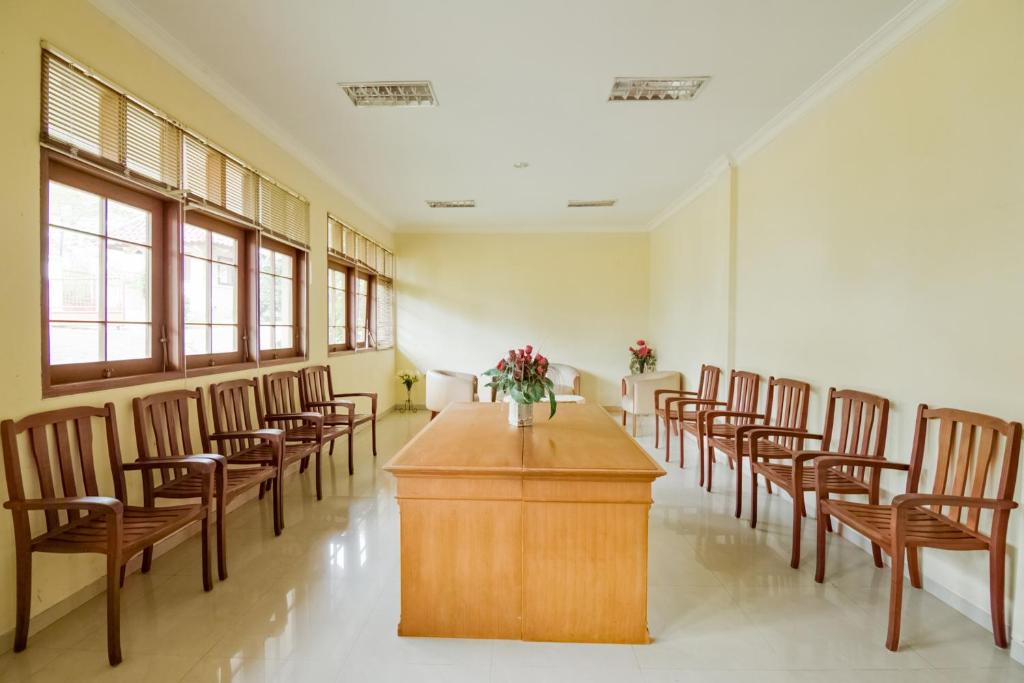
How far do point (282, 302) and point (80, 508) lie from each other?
2.95m

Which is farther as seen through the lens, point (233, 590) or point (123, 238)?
point (123, 238)

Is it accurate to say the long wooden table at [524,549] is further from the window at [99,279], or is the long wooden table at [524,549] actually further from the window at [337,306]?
the window at [337,306]

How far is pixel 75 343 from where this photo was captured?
2443 mm

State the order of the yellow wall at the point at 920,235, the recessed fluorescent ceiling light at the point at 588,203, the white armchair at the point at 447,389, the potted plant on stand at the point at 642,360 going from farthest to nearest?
the potted plant on stand at the point at 642,360, the white armchair at the point at 447,389, the recessed fluorescent ceiling light at the point at 588,203, the yellow wall at the point at 920,235

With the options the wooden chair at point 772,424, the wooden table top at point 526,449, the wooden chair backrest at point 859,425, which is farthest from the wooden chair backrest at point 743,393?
the wooden table top at point 526,449

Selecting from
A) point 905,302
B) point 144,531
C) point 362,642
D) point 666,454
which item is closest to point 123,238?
point 144,531

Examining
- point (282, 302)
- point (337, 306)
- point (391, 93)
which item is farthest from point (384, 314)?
point (391, 93)

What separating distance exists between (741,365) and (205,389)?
4.86 metres

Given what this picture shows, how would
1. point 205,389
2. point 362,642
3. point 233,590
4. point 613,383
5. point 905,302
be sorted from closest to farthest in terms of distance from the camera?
1. point 362,642
2. point 233,590
3. point 905,302
4. point 205,389
5. point 613,383

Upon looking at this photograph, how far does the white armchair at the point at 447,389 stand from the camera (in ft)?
21.7

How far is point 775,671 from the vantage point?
1926 mm

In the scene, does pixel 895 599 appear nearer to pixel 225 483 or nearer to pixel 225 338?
pixel 225 483

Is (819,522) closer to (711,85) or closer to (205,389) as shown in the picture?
(711,85)

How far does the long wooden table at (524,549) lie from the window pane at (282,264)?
3.19m
